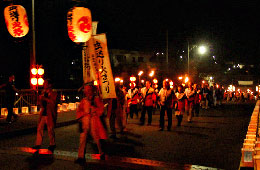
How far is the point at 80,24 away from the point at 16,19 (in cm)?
349

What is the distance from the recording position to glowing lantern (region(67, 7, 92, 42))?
1256 cm

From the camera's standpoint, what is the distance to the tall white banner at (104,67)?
36.6 ft

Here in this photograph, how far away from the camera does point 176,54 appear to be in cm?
5053

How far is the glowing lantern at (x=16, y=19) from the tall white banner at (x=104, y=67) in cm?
427

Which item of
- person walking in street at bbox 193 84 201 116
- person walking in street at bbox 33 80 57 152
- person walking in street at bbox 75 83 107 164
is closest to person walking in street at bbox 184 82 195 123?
person walking in street at bbox 193 84 201 116

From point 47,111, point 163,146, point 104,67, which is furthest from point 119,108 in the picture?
point 47,111

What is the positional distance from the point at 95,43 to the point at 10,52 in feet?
55.7

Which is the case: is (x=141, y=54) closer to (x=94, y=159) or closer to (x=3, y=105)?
(x=3, y=105)

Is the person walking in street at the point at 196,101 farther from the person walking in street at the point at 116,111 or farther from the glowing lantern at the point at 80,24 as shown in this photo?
the glowing lantern at the point at 80,24

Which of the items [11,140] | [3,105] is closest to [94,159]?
[11,140]

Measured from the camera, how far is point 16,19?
46.8 feet

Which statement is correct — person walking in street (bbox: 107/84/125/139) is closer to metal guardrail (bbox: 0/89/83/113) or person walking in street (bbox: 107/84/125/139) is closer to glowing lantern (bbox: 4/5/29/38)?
glowing lantern (bbox: 4/5/29/38)

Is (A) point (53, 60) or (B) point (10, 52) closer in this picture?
(B) point (10, 52)

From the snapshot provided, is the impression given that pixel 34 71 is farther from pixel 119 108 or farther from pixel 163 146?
pixel 163 146
